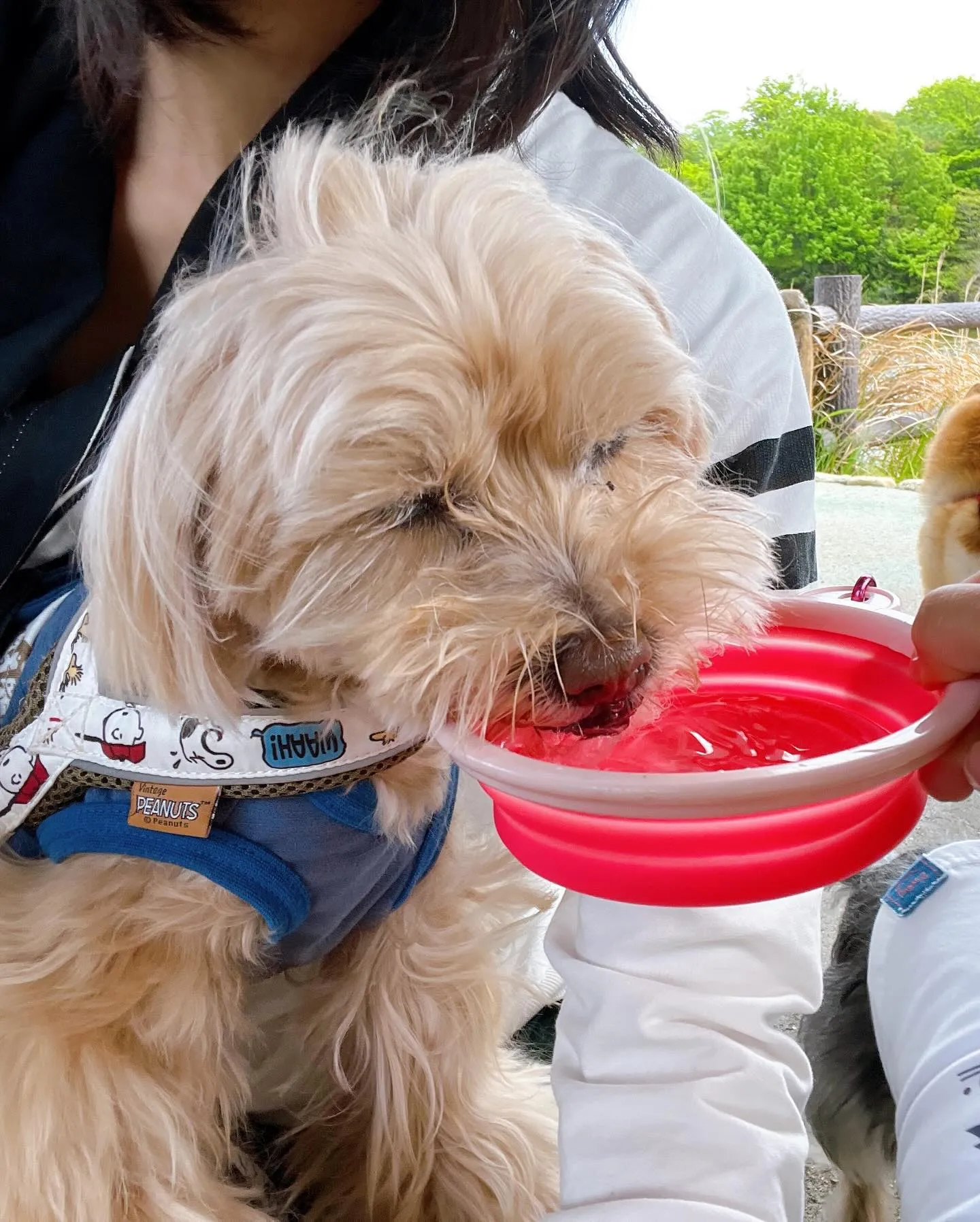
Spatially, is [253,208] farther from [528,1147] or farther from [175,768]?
[528,1147]

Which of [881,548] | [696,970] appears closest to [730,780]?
[696,970]

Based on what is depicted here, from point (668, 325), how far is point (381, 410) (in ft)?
1.07

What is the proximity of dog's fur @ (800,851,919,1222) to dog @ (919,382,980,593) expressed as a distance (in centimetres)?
42

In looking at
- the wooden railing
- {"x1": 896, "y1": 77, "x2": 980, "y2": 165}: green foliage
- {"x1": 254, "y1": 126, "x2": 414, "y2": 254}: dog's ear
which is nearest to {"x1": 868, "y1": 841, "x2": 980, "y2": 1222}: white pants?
{"x1": 254, "y1": 126, "x2": 414, "y2": 254}: dog's ear

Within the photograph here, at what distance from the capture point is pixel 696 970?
862 millimetres

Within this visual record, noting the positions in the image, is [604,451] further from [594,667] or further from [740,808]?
[740,808]

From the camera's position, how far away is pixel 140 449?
73cm

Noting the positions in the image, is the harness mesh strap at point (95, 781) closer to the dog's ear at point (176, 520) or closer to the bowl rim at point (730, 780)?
the dog's ear at point (176, 520)

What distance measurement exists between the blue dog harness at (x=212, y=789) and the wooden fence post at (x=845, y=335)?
9.01ft

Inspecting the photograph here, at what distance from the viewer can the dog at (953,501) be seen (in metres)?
1.33

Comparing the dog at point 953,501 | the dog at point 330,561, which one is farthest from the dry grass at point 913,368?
the dog at point 330,561

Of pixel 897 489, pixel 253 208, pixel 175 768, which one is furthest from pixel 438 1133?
pixel 897 489

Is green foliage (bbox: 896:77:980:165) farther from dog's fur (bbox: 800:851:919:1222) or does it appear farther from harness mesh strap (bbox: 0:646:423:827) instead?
harness mesh strap (bbox: 0:646:423:827)

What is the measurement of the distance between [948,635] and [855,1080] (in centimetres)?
62
